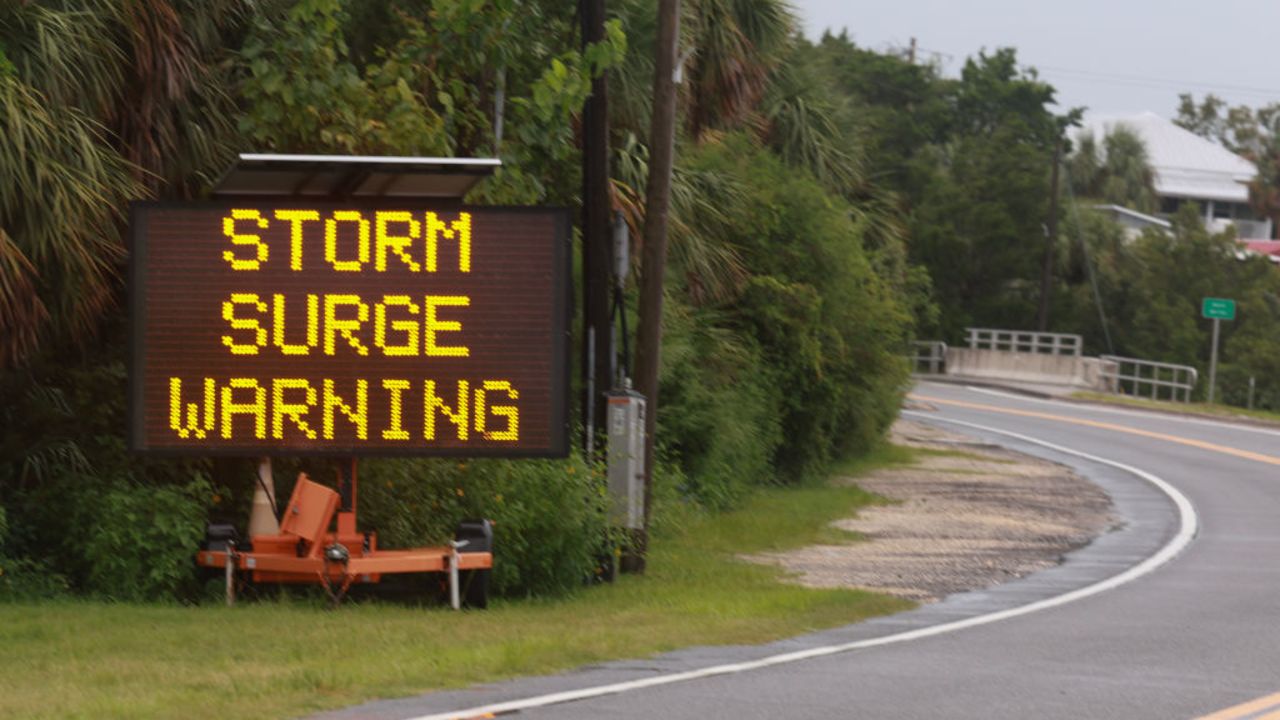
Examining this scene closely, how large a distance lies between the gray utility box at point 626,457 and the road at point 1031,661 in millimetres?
2685

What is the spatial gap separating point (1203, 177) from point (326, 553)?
11177 cm

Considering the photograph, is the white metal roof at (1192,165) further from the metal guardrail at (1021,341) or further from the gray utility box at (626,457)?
the gray utility box at (626,457)

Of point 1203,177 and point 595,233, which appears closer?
point 595,233

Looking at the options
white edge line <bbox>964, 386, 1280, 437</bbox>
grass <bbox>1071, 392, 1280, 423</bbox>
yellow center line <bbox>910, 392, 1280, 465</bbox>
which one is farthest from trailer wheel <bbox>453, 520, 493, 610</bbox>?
grass <bbox>1071, 392, 1280, 423</bbox>

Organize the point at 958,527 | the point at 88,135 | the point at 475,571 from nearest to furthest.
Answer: the point at 475,571
the point at 88,135
the point at 958,527

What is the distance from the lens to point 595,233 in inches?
654

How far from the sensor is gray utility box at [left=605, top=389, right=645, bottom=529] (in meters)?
16.3

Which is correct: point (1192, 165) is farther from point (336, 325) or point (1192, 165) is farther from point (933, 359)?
point (336, 325)

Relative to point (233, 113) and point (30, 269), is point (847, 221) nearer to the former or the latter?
point (233, 113)

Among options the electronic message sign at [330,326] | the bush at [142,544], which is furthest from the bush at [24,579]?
the electronic message sign at [330,326]

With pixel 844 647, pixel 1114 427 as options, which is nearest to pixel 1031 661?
pixel 844 647

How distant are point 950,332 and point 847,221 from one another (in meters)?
42.4

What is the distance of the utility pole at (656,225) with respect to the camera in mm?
17109

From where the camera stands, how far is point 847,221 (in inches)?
1145
